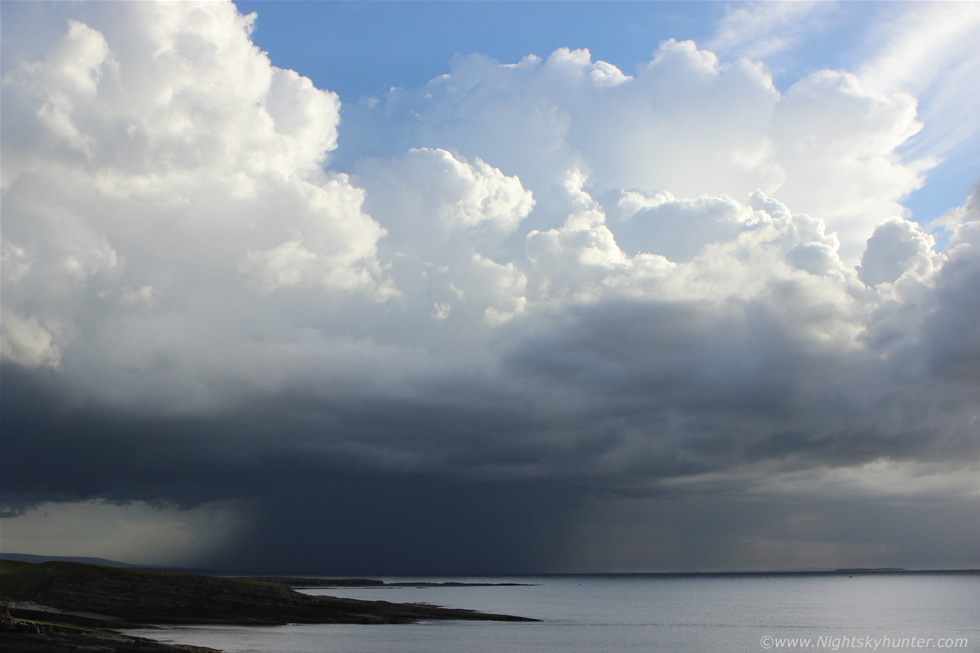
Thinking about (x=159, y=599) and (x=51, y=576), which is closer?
(x=51, y=576)

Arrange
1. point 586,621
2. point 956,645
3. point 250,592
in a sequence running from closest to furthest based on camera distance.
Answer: point 956,645 → point 250,592 → point 586,621

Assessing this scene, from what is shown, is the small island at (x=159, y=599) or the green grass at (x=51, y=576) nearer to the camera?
the small island at (x=159, y=599)

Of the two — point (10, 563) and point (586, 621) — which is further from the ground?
point (10, 563)

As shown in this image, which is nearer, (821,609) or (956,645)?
(956,645)

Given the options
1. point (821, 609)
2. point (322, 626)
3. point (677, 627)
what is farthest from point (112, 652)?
point (821, 609)

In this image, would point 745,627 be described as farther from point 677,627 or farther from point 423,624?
point 423,624

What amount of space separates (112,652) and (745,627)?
10359 cm

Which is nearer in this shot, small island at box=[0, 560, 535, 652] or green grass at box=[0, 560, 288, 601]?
small island at box=[0, 560, 535, 652]

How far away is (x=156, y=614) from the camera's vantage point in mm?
111375

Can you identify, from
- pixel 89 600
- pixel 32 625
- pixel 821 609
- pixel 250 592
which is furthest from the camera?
pixel 821 609

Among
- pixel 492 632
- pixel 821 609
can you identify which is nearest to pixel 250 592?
pixel 492 632

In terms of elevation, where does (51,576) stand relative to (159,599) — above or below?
above

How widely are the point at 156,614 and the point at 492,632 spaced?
49.9 metres

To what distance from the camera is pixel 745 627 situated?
424ft
